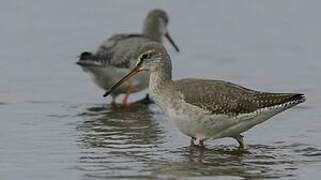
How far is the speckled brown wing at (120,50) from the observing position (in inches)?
626

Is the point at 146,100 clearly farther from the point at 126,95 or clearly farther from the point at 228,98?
the point at 228,98

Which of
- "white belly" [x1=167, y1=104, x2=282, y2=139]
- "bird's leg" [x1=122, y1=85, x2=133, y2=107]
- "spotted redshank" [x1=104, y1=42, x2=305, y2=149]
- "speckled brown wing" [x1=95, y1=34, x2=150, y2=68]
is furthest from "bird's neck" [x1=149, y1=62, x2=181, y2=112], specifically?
"bird's leg" [x1=122, y1=85, x2=133, y2=107]

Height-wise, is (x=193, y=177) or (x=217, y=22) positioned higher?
(x=217, y=22)

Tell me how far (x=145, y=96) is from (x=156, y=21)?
1667mm

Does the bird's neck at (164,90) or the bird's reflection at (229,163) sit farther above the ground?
the bird's neck at (164,90)

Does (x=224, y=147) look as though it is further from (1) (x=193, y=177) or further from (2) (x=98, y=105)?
(2) (x=98, y=105)

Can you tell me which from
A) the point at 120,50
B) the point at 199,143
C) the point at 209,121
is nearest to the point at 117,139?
the point at 199,143

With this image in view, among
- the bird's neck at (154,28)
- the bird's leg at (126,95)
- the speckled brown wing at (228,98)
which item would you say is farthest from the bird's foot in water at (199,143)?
the bird's neck at (154,28)

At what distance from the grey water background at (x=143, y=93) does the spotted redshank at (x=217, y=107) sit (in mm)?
275

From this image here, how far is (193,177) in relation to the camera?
11.0 meters

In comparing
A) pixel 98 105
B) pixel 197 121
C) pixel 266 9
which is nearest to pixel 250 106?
pixel 197 121

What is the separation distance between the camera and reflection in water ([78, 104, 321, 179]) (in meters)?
11.2

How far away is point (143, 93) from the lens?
1738 cm

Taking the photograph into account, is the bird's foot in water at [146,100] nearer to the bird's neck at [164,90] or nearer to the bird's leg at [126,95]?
the bird's leg at [126,95]
